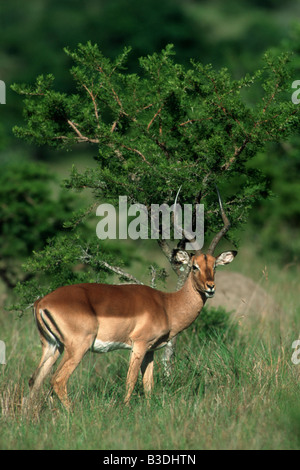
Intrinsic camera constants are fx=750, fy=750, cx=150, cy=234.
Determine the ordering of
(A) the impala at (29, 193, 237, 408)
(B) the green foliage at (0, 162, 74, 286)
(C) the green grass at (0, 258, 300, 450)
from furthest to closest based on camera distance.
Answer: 1. (B) the green foliage at (0, 162, 74, 286)
2. (A) the impala at (29, 193, 237, 408)
3. (C) the green grass at (0, 258, 300, 450)

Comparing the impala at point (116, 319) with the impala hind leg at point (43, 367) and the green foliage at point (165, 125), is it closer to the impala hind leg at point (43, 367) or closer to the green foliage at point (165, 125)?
the impala hind leg at point (43, 367)

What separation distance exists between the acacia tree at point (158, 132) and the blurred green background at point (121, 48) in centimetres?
420

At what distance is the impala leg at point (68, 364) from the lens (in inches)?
245

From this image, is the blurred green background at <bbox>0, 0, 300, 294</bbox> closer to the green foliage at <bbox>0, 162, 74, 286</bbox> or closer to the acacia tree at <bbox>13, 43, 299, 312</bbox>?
the green foliage at <bbox>0, 162, 74, 286</bbox>

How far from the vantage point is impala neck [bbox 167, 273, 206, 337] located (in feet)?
22.2

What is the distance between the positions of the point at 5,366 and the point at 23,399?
1649 mm

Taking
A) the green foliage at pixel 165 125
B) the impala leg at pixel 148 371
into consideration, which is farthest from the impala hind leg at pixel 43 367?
the green foliage at pixel 165 125

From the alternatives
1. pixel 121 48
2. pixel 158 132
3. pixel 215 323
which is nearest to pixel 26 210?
pixel 215 323

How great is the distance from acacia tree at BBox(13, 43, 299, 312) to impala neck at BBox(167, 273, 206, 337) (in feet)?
1.02

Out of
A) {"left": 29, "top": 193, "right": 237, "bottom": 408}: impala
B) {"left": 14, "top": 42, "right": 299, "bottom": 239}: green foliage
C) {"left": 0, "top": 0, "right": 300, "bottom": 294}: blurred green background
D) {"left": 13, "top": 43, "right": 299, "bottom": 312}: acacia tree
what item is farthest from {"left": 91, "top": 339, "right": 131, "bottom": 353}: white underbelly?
{"left": 0, "top": 0, "right": 300, "bottom": 294}: blurred green background

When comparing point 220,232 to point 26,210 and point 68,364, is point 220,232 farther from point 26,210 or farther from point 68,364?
point 26,210

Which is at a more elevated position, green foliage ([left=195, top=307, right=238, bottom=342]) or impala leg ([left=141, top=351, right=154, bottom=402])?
green foliage ([left=195, top=307, right=238, bottom=342])

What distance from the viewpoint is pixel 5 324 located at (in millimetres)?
9562

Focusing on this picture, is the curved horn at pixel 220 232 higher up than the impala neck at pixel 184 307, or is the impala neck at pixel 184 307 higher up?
the curved horn at pixel 220 232
